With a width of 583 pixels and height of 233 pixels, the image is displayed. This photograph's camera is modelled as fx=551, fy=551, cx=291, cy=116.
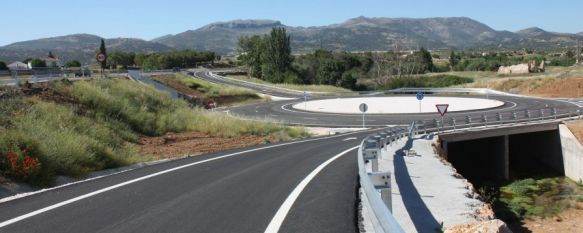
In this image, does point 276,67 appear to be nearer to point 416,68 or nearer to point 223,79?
point 223,79

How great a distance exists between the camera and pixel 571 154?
1289 inches

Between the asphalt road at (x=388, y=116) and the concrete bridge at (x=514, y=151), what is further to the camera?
the asphalt road at (x=388, y=116)

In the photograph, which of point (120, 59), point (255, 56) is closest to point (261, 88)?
point (255, 56)

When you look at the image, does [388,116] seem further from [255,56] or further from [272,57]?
[255,56]

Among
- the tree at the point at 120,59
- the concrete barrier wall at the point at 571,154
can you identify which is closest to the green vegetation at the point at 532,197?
the concrete barrier wall at the point at 571,154

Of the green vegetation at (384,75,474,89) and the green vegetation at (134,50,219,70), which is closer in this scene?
the green vegetation at (384,75,474,89)

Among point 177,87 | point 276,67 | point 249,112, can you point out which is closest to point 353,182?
point 249,112

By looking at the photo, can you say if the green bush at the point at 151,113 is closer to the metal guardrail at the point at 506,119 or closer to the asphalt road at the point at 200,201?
the metal guardrail at the point at 506,119

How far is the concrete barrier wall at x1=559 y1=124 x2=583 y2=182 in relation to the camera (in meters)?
31.4

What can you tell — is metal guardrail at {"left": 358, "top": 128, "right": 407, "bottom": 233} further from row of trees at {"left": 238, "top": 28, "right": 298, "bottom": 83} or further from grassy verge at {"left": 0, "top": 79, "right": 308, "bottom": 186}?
row of trees at {"left": 238, "top": 28, "right": 298, "bottom": 83}

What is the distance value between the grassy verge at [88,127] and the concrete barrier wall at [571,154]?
16.0 metres

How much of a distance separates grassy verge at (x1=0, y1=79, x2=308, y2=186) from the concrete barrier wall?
629 inches

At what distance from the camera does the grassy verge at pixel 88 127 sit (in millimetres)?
12508

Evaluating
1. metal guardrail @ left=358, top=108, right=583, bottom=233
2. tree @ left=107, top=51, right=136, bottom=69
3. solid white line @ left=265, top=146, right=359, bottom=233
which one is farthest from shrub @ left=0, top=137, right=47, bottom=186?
tree @ left=107, top=51, right=136, bottom=69
